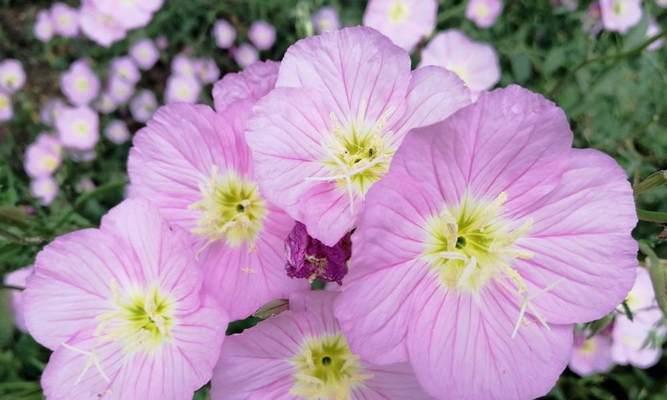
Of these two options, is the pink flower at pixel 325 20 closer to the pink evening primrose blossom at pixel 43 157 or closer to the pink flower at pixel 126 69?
the pink flower at pixel 126 69

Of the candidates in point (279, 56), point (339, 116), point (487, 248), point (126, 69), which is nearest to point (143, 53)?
point (126, 69)

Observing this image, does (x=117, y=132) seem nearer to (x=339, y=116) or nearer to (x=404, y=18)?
(x=404, y=18)

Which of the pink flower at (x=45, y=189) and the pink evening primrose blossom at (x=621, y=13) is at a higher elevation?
the pink evening primrose blossom at (x=621, y=13)

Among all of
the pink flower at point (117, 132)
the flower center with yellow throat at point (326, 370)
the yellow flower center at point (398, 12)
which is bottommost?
the flower center with yellow throat at point (326, 370)

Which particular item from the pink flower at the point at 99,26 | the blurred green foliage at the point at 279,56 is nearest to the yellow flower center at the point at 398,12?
the blurred green foliage at the point at 279,56

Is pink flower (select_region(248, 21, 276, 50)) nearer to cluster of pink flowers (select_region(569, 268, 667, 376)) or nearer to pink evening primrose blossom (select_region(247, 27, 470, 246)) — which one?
cluster of pink flowers (select_region(569, 268, 667, 376))

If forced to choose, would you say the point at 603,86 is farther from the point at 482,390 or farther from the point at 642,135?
the point at 482,390

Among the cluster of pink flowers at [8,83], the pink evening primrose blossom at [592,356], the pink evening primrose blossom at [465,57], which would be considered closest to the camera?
the pink evening primrose blossom at [592,356]
